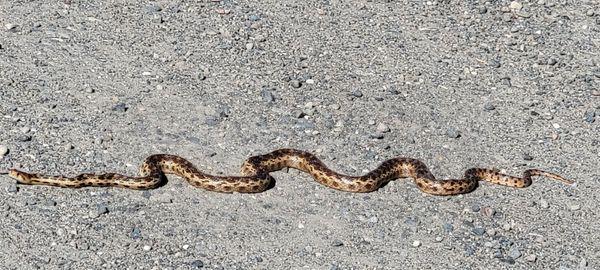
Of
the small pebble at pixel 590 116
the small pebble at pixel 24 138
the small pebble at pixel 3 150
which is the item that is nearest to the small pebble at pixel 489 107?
the small pebble at pixel 590 116

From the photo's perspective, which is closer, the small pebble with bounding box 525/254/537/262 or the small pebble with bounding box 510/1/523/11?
the small pebble with bounding box 525/254/537/262

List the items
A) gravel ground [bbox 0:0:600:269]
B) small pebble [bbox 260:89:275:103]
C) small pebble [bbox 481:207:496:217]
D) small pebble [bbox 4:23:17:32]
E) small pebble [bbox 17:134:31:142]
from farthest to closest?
small pebble [bbox 4:23:17:32], small pebble [bbox 260:89:275:103], small pebble [bbox 17:134:31:142], small pebble [bbox 481:207:496:217], gravel ground [bbox 0:0:600:269]

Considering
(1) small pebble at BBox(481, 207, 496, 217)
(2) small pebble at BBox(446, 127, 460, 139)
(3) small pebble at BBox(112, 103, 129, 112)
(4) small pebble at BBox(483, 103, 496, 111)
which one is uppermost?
(3) small pebble at BBox(112, 103, 129, 112)

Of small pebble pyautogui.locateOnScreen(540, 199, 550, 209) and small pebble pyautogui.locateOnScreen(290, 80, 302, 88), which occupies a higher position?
small pebble pyautogui.locateOnScreen(290, 80, 302, 88)

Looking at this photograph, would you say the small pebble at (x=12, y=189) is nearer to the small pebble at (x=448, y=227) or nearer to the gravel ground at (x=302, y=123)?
the gravel ground at (x=302, y=123)

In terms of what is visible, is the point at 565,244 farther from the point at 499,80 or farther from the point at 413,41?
the point at 413,41

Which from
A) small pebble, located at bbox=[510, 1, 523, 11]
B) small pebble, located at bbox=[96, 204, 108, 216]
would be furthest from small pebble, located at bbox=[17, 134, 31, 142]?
small pebble, located at bbox=[510, 1, 523, 11]

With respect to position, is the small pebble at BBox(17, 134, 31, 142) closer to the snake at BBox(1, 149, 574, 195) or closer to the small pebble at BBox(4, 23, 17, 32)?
the snake at BBox(1, 149, 574, 195)

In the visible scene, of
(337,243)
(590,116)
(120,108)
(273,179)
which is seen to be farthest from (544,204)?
(120,108)

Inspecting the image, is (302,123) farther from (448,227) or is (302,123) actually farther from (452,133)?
(448,227)
